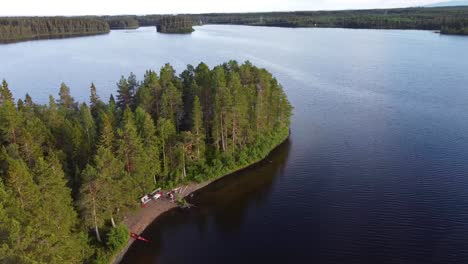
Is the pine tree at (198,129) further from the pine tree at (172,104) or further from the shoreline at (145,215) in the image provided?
the shoreline at (145,215)

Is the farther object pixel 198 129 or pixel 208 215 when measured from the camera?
pixel 198 129

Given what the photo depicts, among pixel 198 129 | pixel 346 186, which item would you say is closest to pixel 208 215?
pixel 198 129

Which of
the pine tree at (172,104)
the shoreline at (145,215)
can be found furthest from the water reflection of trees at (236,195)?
the pine tree at (172,104)

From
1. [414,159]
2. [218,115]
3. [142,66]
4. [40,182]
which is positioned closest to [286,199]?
[218,115]

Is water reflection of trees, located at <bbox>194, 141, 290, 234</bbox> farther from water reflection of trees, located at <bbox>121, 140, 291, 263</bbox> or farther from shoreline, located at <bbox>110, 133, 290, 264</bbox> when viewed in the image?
shoreline, located at <bbox>110, 133, 290, 264</bbox>

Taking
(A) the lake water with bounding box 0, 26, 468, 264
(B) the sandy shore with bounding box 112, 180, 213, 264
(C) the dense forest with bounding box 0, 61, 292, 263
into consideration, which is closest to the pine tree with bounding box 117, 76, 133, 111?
(C) the dense forest with bounding box 0, 61, 292, 263

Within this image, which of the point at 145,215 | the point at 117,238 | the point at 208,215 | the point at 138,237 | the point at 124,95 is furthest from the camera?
the point at 124,95

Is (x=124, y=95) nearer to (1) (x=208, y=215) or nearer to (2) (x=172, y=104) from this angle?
(2) (x=172, y=104)
